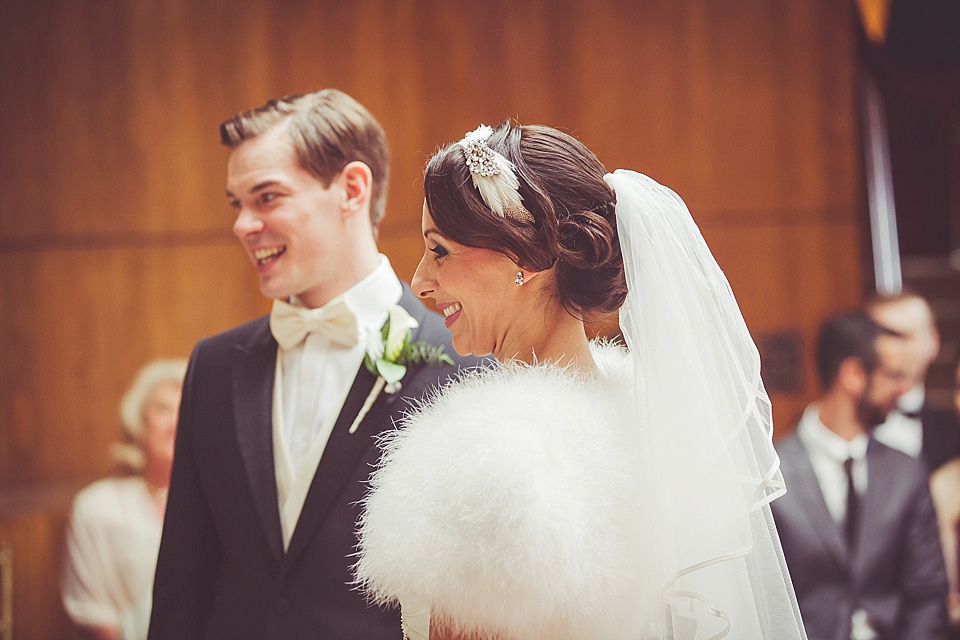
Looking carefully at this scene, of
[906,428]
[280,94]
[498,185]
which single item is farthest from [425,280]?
[906,428]

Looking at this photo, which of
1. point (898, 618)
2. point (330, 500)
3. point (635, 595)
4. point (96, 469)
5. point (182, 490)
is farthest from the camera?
point (96, 469)

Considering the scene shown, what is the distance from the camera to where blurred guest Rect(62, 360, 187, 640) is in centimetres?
301

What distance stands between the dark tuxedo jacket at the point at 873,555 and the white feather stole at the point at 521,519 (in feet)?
6.16

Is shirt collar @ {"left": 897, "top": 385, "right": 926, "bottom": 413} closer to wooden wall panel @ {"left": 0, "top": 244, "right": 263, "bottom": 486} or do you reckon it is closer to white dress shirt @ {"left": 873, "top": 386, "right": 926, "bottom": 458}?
white dress shirt @ {"left": 873, "top": 386, "right": 926, "bottom": 458}

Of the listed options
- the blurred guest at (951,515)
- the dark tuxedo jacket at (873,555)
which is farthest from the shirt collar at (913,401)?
the dark tuxedo jacket at (873,555)

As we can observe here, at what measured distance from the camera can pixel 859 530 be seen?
9.92 feet

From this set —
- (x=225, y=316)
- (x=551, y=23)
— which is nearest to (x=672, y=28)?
(x=551, y=23)

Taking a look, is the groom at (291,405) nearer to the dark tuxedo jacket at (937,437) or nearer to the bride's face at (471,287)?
the bride's face at (471,287)

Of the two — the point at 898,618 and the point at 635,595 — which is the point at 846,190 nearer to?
the point at 898,618

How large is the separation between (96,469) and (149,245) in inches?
40.7

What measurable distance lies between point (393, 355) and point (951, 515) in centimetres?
296

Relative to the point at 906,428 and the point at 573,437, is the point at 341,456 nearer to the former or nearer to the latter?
the point at 573,437

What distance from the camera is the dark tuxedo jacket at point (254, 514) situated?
5.45ft

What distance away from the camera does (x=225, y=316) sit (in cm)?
400
